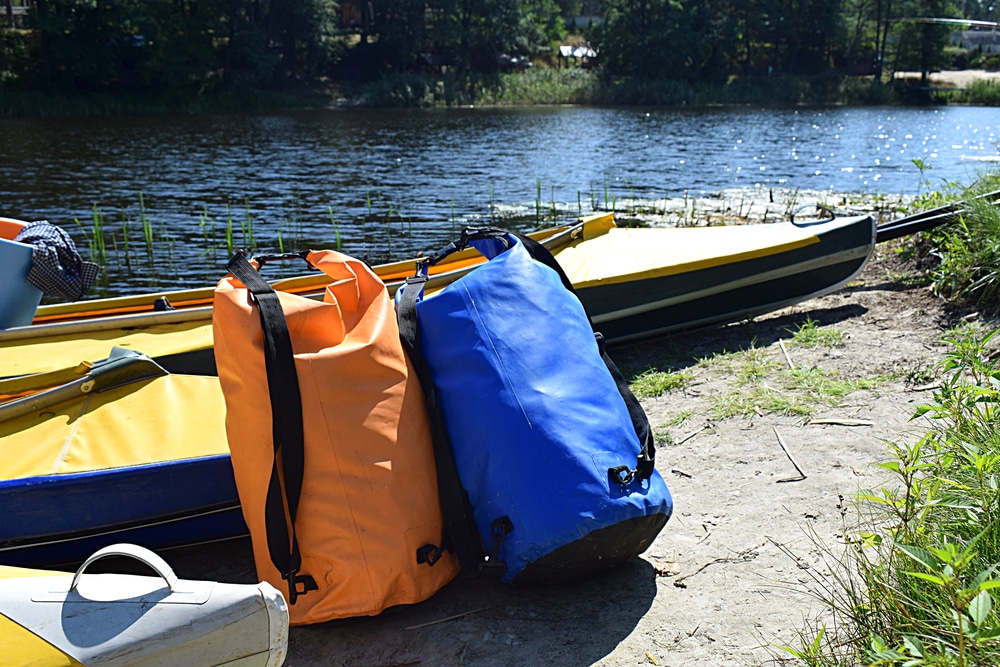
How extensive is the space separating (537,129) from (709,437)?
27.3 m

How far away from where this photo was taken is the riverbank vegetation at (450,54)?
129 ft

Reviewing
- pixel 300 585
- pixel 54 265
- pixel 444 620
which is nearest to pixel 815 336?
pixel 444 620

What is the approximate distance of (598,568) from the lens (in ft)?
9.24

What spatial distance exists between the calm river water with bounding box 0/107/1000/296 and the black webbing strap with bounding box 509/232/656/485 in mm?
6617

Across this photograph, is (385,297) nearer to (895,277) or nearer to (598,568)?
(598,568)

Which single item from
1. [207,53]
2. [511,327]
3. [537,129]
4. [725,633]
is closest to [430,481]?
[511,327]

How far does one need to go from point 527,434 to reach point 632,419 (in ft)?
1.79

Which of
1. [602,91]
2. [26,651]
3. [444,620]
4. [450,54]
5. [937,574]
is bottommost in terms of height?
[444,620]

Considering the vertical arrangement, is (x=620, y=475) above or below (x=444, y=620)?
above

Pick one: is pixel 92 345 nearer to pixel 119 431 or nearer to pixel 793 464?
pixel 119 431

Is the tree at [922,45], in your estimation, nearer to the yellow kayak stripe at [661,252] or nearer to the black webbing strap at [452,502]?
the yellow kayak stripe at [661,252]

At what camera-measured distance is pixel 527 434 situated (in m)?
2.71

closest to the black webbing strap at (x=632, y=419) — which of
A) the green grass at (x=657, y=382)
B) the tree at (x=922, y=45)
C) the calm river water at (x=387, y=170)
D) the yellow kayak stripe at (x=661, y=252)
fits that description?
the green grass at (x=657, y=382)

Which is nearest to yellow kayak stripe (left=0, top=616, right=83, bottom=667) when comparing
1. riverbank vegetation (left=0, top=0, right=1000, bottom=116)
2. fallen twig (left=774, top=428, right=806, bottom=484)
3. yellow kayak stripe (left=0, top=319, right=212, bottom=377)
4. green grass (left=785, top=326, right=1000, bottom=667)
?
green grass (left=785, top=326, right=1000, bottom=667)
